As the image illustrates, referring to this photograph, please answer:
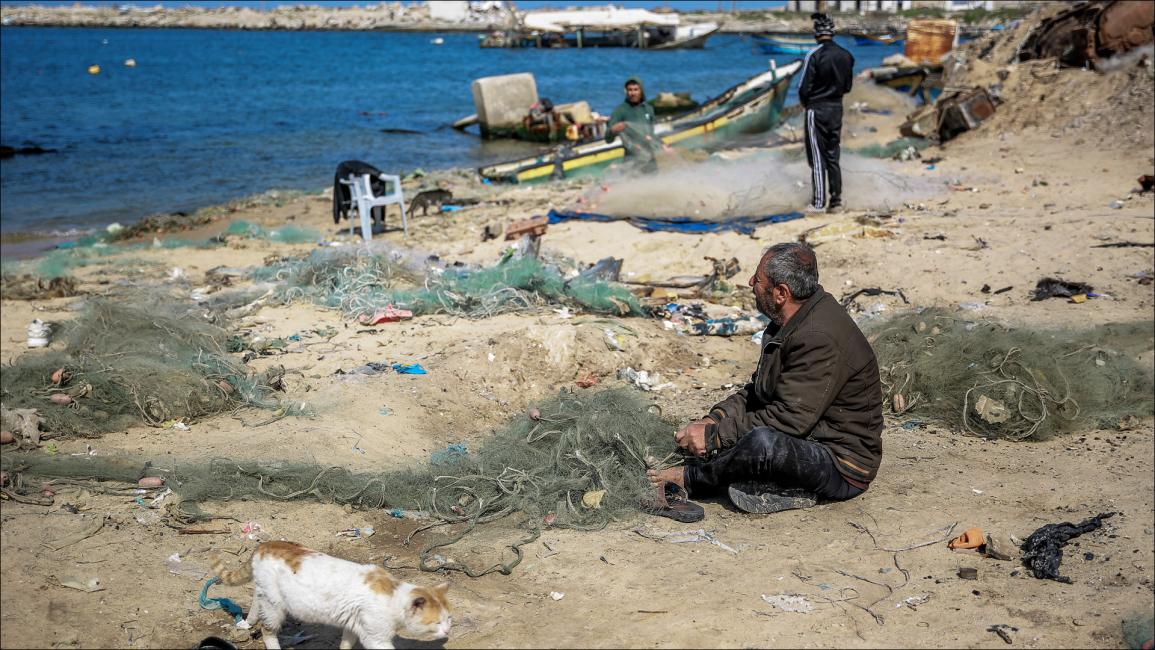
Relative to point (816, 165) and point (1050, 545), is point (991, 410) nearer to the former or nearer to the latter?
point (1050, 545)

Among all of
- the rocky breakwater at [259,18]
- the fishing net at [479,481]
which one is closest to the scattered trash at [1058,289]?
the fishing net at [479,481]

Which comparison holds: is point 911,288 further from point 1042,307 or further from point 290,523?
point 290,523

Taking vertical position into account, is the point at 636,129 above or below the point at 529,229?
above

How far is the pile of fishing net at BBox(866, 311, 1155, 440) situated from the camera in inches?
211

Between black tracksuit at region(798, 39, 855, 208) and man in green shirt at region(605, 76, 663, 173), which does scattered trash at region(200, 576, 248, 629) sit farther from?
man in green shirt at region(605, 76, 663, 173)

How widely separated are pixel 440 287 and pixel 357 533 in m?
3.70

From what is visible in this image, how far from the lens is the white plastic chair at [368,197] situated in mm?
10984

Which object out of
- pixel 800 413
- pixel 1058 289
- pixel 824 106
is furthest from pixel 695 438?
pixel 824 106

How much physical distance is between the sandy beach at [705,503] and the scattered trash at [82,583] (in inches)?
1.1

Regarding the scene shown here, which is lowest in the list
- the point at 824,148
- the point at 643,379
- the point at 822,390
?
the point at 643,379

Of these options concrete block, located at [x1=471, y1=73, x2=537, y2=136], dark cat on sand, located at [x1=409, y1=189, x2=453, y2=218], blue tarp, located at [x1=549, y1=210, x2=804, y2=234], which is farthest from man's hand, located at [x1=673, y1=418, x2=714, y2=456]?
concrete block, located at [x1=471, y1=73, x2=537, y2=136]

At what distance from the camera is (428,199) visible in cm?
1248

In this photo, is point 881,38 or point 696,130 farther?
point 881,38

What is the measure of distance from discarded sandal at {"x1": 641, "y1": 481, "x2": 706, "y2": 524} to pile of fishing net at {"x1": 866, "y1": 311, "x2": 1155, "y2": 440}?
1804mm
